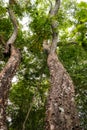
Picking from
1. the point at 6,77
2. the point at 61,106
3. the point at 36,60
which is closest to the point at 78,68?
the point at 36,60

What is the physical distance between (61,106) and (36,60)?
10.5 m

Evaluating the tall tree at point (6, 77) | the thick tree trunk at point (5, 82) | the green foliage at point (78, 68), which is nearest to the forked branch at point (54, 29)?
the tall tree at point (6, 77)

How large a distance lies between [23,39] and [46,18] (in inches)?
109

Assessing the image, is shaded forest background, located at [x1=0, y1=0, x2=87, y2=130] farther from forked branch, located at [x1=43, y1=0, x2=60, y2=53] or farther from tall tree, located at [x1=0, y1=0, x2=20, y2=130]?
tall tree, located at [x1=0, y1=0, x2=20, y2=130]

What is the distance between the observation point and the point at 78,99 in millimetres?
15719

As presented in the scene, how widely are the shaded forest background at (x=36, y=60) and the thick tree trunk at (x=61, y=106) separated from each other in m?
5.78

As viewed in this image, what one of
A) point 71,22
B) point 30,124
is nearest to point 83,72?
point 71,22

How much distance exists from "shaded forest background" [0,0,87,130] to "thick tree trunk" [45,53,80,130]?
578 centimetres

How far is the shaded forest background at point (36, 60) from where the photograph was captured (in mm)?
14638

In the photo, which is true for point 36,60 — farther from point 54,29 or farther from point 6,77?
point 6,77

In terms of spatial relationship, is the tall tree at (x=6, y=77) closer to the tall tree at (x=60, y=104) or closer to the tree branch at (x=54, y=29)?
the tall tree at (x=60, y=104)

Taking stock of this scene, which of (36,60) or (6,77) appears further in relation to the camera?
(36,60)

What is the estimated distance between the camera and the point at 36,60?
16.9 meters

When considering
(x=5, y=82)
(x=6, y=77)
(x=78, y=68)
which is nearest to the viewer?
(x=5, y=82)
